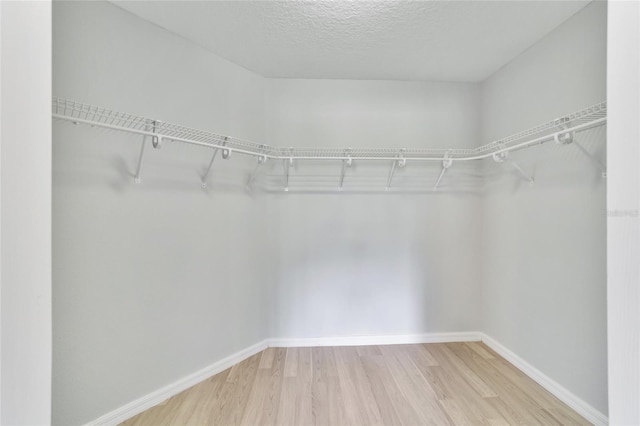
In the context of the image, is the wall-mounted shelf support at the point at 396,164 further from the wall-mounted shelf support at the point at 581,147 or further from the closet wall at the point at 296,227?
the wall-mounted shelf support at the point at 581,147

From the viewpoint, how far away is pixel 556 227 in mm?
1557

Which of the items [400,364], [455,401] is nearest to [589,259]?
[455,401]

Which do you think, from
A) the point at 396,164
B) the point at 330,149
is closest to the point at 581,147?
the point at 396,164

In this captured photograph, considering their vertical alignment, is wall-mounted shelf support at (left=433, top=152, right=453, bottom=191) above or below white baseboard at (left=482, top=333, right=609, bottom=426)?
above

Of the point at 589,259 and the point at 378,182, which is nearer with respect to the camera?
the point at 589,259

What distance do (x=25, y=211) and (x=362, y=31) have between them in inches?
68.6

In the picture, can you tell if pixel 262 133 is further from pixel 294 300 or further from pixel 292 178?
pixel 294 300

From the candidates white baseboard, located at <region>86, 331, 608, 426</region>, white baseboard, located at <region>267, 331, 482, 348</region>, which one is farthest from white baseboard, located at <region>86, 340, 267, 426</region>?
white baseboard, located at <region>267, 331, 482, 348</region>

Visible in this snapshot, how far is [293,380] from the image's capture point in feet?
5.57

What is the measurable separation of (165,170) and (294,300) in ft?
4.37
